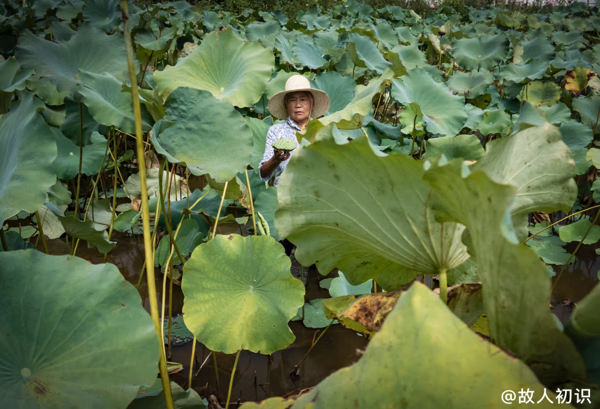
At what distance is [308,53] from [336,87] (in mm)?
1046

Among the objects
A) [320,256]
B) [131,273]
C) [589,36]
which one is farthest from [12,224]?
[589,36]

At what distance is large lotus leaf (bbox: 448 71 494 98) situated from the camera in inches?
148

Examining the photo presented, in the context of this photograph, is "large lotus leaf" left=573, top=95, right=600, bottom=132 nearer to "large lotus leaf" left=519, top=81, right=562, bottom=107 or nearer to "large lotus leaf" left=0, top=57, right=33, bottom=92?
"large lotus leaf" left=519, top=81, right=562, bottom=107

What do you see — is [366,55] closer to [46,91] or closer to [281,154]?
[281,154]

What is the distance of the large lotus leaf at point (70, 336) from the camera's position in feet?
2.37

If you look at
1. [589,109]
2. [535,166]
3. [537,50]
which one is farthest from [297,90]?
[537,50]

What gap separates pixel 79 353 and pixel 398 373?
537mm

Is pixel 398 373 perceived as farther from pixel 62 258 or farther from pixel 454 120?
pixel 454 120

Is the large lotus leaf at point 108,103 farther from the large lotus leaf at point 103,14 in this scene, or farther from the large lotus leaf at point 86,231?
the large lotus leaf at point 103,14

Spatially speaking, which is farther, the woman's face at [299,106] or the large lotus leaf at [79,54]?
the woman's face at [299,106]

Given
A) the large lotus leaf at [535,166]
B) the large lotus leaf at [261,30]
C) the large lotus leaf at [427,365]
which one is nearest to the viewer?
the large lotus leaf at [427,365]

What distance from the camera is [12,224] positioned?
2.61m

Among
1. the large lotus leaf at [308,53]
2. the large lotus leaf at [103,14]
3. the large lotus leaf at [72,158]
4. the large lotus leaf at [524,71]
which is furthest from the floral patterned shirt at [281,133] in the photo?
the large lotus leaf at [103,14]

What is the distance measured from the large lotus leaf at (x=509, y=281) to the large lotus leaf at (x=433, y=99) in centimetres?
198
